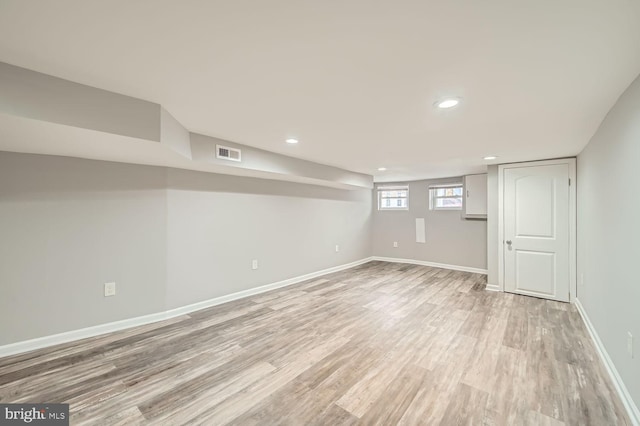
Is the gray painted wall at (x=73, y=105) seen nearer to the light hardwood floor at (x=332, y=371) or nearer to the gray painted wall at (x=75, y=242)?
the gray painted wall at (x=75, y=242)

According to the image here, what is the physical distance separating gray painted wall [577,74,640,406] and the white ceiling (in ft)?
0.81

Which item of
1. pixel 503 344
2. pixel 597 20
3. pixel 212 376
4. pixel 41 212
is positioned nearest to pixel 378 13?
pixel 597 20

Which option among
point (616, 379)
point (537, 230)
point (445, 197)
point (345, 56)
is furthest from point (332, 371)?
point (445, 197)

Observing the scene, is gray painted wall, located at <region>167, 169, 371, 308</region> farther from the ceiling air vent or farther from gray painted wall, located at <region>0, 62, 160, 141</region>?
gray painted wall, located at <region>0, 62, 160, 141</region>

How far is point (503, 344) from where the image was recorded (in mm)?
2641

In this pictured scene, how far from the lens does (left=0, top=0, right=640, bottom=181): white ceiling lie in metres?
1.13

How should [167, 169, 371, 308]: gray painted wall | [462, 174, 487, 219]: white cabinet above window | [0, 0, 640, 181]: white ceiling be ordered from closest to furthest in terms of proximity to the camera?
[0, 0, 640, 181]: white ceiling < [167, 169, 371, 308]: gray painted wall < [462, 174, 487, 219]: white cabinet above window

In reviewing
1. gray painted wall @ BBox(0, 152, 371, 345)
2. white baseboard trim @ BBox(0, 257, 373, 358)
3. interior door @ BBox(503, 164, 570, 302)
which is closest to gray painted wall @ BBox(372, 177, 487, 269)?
interior door @ BBox(503, 164, 570, 302)

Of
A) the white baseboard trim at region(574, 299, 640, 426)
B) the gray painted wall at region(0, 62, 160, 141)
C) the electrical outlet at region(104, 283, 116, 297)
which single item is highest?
the gray painted wall at region(0, 62, 160, 141)

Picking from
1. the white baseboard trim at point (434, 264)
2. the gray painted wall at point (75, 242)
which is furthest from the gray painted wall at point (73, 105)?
the white baseboard trim at point (434, 264)

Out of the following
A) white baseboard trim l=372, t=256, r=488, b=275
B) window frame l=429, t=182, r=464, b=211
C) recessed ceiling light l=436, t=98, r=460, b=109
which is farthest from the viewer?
window frame l=429, t=182, r=464, b=211

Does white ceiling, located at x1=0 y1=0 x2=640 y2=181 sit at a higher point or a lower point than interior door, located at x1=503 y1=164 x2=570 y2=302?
higher

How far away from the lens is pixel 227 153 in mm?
3172

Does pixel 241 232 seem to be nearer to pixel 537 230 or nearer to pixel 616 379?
pixel 616 379
